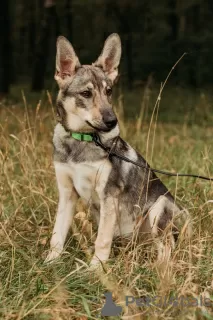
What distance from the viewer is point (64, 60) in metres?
3.86

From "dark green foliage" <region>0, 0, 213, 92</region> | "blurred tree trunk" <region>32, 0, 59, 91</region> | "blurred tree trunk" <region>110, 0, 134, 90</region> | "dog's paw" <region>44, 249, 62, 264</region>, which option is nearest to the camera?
"dog's paw" <region>44, 249, 62, 264</region>

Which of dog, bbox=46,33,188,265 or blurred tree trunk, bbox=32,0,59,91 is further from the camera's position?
blurred tree trunk, bbox=32,0,59,91

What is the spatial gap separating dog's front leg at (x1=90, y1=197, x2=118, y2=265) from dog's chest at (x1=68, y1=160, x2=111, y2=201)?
10 cm

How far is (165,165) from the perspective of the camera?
6.30m

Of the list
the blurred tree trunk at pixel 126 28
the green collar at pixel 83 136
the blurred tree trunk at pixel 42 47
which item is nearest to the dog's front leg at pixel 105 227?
the green collar at pixel 83 136

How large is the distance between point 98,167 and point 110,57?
2.99ft

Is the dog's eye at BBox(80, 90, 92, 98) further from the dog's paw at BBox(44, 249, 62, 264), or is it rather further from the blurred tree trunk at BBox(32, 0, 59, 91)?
the blurred tree trunk at BBox(32, 0, 59, 91)

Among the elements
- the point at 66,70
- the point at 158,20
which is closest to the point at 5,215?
the point at 66,70

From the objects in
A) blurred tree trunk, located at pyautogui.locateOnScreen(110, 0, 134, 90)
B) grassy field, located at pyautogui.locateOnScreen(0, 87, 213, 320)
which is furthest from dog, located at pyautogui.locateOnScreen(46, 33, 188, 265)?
blurred tree trunk, located at pyautogui.locateOnScreen(110, 0, 134, 90)

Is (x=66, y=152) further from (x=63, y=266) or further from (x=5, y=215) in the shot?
(x=5, y=215)

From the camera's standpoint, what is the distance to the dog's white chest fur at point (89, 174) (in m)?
3.63

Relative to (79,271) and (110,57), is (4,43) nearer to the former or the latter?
(110,57)

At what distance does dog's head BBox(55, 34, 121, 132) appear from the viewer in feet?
11.8

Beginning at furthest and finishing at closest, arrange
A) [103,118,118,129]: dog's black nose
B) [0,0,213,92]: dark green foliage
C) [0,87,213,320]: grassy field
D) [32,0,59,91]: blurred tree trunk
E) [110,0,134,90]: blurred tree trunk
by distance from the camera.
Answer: [110,0,134,90]: blurred tree trunk
[0,0,213,92]: dark green foliage
[32,0,59,91]: blurred tree trunk
[103,118,118,129]: dog's black nose
[0,87,213,320]: grassy field
